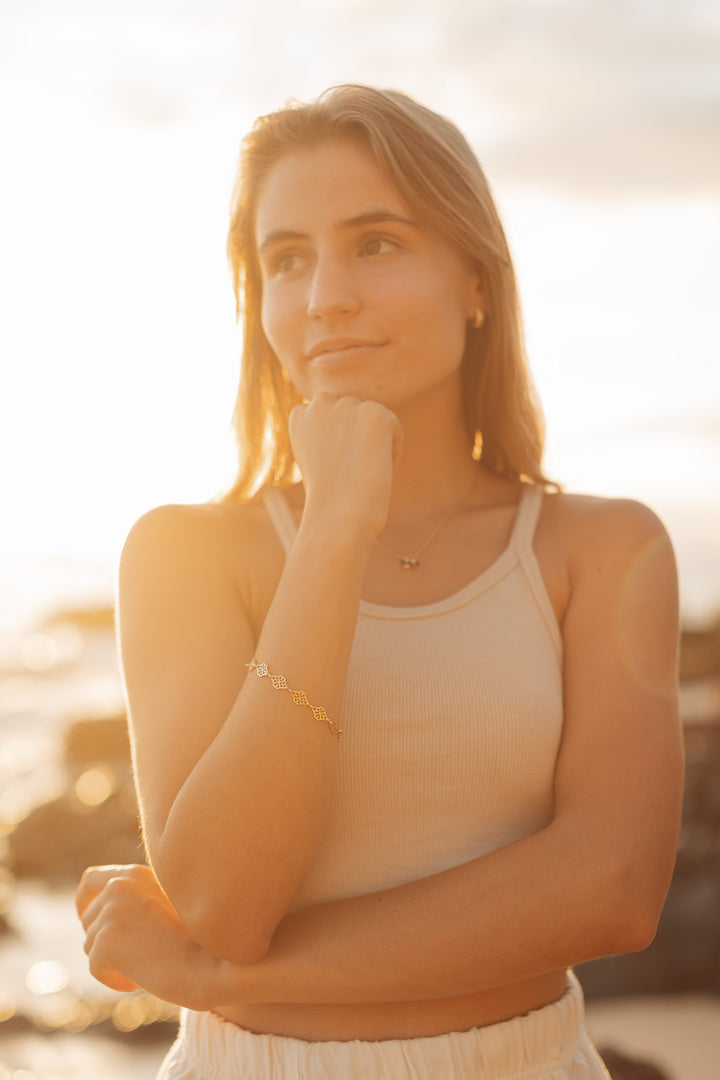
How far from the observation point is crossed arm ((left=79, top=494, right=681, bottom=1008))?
209cm

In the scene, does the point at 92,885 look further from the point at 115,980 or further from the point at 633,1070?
the point at 633,1070

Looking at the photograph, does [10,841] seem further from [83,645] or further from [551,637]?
[83,645]

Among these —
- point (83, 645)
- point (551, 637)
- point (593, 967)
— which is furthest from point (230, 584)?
point (83, 645)

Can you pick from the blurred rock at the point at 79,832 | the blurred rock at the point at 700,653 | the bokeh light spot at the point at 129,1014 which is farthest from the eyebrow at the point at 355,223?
the blurred rock at the point at 700,653

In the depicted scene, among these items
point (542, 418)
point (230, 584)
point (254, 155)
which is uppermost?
point (254, 155)

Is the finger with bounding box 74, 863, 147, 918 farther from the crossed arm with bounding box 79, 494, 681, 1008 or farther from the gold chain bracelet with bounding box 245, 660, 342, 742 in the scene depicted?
the gold chain bracelet with bounding box 245, 660, 342, 742

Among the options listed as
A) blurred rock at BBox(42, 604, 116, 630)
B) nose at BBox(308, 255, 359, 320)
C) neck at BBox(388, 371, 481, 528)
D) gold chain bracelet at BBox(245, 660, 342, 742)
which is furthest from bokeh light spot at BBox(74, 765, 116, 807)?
blurred rock at BBox(42, 604, 116, 630)

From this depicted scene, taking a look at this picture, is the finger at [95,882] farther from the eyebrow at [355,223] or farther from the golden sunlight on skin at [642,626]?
the eyebrow at [355,223]

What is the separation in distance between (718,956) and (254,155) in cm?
478

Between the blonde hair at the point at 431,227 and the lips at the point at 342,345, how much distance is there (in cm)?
37

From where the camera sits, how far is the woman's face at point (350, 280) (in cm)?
256

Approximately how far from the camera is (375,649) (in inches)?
96.2

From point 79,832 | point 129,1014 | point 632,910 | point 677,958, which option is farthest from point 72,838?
point 632,910

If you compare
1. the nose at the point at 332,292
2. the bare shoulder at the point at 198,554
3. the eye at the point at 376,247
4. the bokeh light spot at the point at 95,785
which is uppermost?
the eye at the point at 376,247
